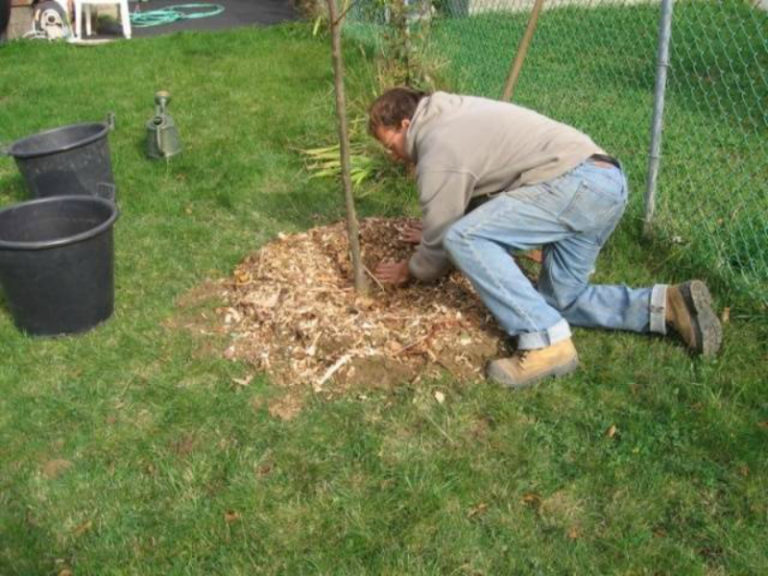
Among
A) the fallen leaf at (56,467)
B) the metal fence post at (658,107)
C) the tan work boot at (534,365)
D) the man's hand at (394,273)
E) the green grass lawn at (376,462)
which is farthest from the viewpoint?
the metal fence post at (658,107)

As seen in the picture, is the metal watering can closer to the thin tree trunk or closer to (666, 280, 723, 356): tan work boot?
the thin tree trunk

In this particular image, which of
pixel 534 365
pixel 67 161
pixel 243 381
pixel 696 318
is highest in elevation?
pixel 67 161

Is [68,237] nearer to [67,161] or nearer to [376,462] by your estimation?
[67,161]

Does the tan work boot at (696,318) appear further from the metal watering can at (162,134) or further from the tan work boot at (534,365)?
A: the metal watering can at (162,134)

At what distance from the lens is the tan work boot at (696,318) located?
3.26 m

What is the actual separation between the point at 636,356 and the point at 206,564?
2.04m

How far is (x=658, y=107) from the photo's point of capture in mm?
4031

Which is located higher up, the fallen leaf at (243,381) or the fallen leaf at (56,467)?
the fallen leaf at (243,381)

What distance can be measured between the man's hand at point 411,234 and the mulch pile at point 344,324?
0.05 metres

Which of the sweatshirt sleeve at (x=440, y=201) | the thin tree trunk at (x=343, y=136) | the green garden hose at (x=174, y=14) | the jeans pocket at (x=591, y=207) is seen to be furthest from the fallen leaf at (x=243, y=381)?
the green garden hose at (x=174, y=14)

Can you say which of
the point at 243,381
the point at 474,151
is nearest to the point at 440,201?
the point at 474,151

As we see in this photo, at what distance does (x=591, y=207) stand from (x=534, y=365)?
708 mm

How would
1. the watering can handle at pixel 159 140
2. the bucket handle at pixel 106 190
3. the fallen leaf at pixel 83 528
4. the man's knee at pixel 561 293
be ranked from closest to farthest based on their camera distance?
Result: the fallen leaf at pixel 83 528 → the man's knee at pixel 561 293 → the bucket handle at pixel 106 190 → the watering can handle at pixel 159 140

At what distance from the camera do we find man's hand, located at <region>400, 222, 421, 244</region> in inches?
164
